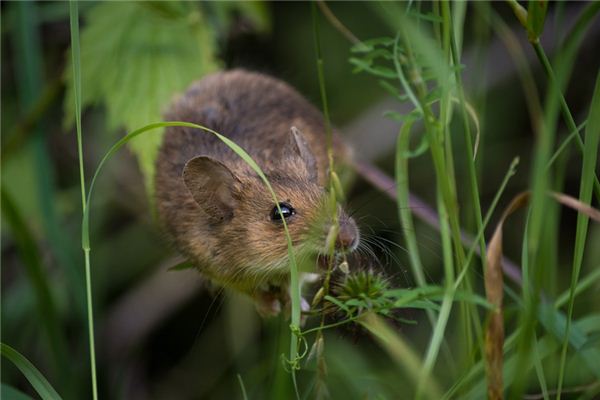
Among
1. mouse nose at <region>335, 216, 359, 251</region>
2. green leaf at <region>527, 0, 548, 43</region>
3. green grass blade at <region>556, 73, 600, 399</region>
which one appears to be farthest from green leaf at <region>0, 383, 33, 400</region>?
green leaf at <region>527, 0, 548, 43</region>

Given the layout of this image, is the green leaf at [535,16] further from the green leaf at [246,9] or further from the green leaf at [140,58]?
the green leaf at [246,9]

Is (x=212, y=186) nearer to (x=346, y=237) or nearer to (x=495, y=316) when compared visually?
(x=346, y=237)

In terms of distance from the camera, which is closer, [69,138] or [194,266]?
[194,266]

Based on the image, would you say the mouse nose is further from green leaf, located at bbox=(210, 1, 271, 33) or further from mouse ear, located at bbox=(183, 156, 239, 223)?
green leaf, located at bbox=(210, 1, 271, 33)

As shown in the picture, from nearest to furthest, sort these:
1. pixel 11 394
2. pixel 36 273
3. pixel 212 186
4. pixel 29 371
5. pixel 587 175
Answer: pixel 587 175 → pixel 29 371 → pixel 11 394 → pixel 212 186 → pixel 36 273

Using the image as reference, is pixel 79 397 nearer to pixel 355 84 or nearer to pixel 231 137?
pixel 231 137

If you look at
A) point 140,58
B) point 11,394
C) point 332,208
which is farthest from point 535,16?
point 140,58

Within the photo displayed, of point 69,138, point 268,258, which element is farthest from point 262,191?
point 69,138
